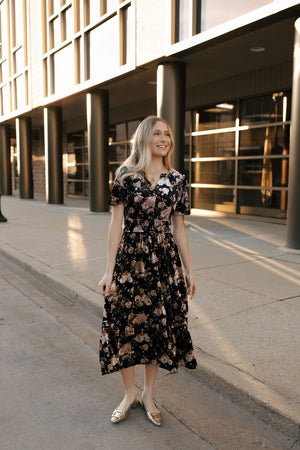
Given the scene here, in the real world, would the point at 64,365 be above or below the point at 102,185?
below

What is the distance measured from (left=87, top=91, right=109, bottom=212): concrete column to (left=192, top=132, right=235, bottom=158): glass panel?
309 cm

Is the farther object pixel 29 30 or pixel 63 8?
pixel 29 30

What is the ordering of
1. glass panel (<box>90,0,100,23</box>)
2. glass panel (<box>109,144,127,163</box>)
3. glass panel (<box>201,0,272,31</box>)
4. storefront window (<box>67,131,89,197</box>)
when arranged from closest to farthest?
1. glass panel (<box>201,0,272,31</box>)
2. glass panel (<box>90,0,100,23</box>)
3. glass panel (<box>109,144,127,163</box>)
4. storefront window (<box>67,131,89,197</box>)

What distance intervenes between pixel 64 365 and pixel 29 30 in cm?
1762

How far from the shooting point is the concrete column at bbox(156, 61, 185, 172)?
9.95 m

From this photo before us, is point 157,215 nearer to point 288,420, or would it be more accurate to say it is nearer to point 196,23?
point 288,420

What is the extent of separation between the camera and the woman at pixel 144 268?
8.53ft

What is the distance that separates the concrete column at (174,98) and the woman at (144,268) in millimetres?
7445

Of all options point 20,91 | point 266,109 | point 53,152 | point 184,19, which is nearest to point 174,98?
point 184,19

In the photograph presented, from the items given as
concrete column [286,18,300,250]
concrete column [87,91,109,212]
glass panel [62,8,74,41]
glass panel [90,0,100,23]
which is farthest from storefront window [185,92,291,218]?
glass panel [62,8,74,41]

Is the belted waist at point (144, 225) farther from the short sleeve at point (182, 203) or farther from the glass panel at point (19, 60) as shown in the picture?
the glass panel at point (19, 60)

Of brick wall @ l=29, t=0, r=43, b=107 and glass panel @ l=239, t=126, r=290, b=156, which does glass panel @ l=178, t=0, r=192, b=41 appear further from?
brick wall @ l=29, t=0, r=43, b=107

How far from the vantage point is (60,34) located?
14969 millimetres

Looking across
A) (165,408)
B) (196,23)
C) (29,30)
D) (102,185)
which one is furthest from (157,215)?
(29,30)
